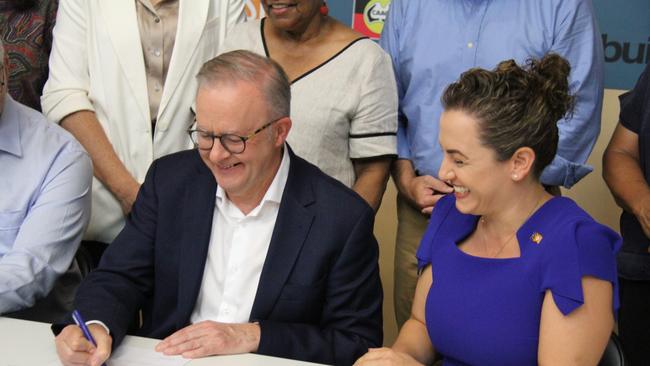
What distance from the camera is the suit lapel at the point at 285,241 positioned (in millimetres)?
2137

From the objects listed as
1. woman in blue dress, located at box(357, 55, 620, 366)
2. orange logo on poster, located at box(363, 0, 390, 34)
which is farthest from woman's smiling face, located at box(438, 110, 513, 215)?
orange logo on poster, located at box(363, 0, 390, 34)

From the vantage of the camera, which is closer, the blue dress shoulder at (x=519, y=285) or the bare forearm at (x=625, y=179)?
the blue dress shoulder at (x=519, y=285)

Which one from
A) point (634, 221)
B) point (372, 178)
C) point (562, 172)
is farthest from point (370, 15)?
point (634, 221)

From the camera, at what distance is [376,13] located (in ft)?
12.4

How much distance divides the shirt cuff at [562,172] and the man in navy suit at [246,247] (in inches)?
27.4

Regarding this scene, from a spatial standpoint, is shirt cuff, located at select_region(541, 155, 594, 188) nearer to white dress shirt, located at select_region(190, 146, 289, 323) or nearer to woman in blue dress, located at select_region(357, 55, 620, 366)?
woman in blue dress, located at select_region(357, 55, 620, 366)

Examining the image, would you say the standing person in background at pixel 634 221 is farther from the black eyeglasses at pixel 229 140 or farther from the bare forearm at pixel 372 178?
the black eyeglasses at pixel 229 140

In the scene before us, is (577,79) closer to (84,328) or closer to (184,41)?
(184,41)

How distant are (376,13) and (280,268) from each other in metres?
1.95

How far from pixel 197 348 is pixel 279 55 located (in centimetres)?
113

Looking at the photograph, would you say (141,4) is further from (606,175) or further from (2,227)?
(606,175)

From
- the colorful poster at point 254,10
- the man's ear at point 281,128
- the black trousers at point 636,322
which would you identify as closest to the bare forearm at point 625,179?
the black trousers at point 636,322

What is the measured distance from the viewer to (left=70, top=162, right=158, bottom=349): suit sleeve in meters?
2.18

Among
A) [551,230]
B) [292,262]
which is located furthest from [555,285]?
[292,262]
